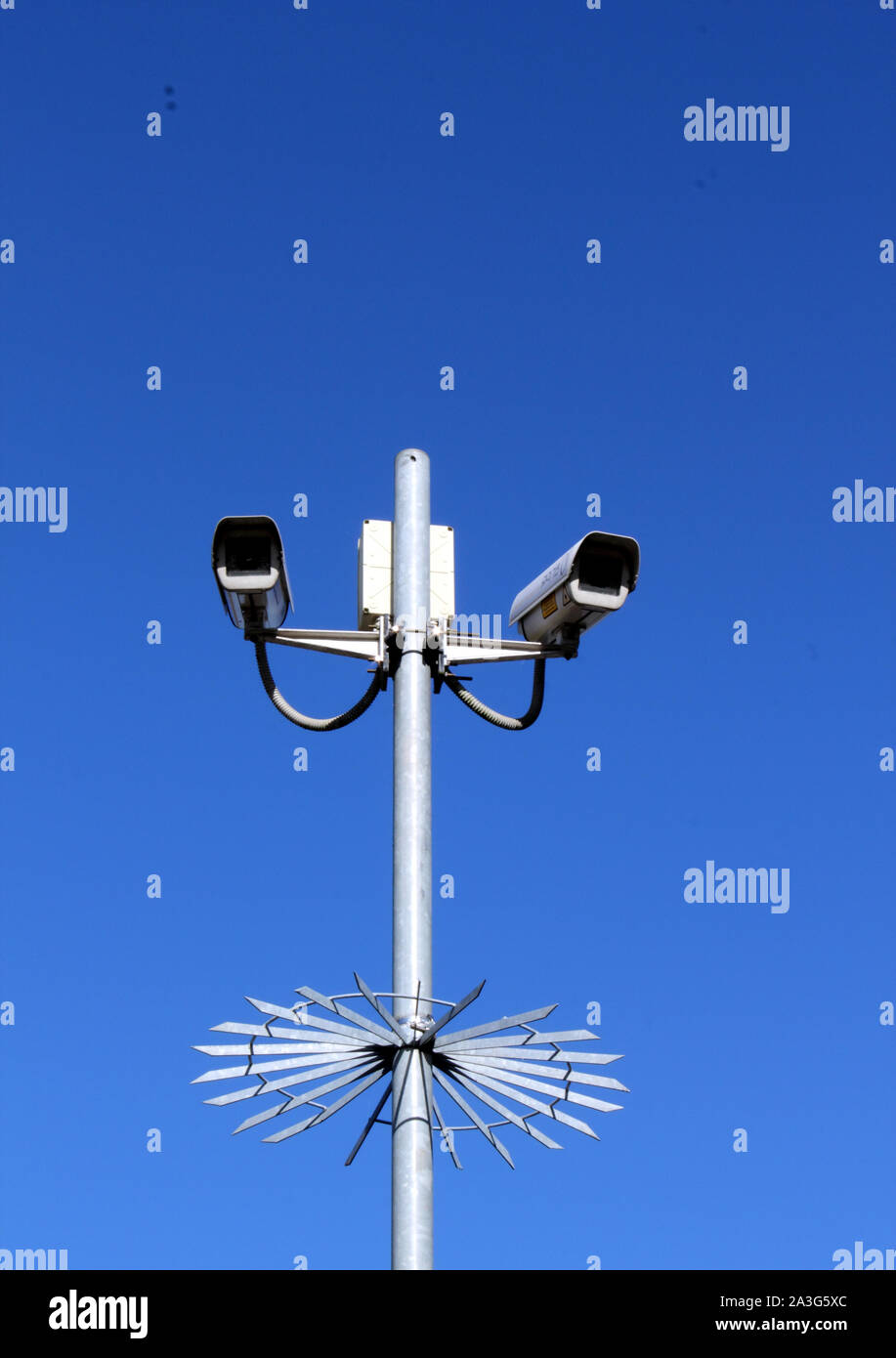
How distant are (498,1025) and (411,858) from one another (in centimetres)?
128

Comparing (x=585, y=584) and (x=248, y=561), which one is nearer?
(x=248, y=561)

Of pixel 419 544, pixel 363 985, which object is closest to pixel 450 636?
pixel 419 544

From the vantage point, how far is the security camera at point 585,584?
15.8 meters

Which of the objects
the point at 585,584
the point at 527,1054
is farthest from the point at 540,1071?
the point at 585,584

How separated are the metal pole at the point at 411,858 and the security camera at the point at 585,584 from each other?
82 centimetres

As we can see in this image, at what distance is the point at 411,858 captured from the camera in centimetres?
1516

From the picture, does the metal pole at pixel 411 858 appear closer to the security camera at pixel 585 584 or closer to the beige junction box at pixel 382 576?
the beige junction box at pixel 382 576

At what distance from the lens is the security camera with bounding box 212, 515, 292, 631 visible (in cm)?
1556

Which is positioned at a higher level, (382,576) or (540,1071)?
(382,576)

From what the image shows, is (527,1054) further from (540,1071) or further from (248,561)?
(248,561)

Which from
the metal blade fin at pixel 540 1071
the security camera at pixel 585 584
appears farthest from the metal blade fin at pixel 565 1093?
the security camera at pixel 585 584

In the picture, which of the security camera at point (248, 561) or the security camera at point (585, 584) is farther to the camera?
the security camera at point (585, 584)

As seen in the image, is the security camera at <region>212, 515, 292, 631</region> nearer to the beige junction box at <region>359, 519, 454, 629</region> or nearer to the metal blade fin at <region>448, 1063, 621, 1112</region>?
the beige junction box at <region>359, 519, 454, 629</region>

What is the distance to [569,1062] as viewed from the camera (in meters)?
14.5
